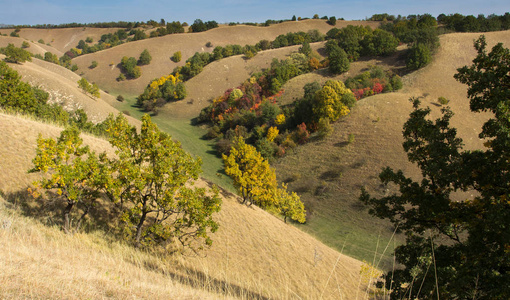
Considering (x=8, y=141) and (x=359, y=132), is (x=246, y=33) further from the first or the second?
(x=8, y=141)

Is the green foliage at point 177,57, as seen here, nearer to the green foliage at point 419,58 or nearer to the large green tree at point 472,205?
the green foliage at point 419,58

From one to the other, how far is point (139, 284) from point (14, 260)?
7.35 ft

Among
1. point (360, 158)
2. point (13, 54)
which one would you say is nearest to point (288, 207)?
point (360, 158)

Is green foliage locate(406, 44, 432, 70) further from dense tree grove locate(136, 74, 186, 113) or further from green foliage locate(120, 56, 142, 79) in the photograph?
green foliage locate(120, 56, 142, 79)

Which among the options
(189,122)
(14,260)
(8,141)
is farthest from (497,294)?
(189,122)

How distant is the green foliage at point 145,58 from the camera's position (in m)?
99.8

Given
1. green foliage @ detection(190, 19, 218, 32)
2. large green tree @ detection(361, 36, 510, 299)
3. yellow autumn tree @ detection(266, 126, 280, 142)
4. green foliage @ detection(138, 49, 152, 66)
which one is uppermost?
green foliage @ detection(190, 19, 218, 32)

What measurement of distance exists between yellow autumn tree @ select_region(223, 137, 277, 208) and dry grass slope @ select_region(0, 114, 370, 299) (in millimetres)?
1381

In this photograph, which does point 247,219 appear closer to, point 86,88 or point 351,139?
point 351,139

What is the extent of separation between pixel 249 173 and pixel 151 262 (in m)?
14.2

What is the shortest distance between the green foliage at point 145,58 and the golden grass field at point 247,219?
8.42ft

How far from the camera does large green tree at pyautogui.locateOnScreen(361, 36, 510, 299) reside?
719 cm

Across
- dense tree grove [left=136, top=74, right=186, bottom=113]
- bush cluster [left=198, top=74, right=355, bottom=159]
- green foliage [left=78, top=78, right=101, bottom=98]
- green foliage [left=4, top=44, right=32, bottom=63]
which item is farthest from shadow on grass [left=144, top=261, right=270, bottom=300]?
dense tree grove [left=136, top=74, right=186, bottom=113]

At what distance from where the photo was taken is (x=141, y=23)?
550 ft
